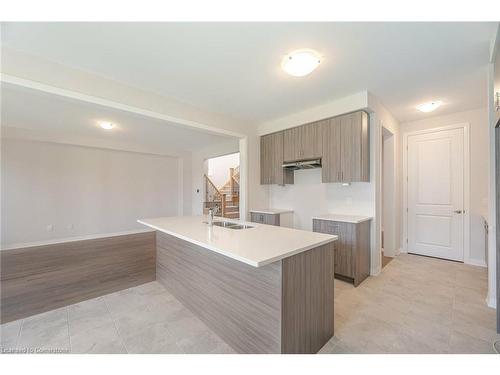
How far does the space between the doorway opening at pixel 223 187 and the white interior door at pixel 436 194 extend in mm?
4161

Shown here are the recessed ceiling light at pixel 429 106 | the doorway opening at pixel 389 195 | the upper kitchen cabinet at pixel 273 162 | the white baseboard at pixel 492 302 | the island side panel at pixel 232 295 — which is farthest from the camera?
the upper kitchen cabinet at pixel 273 162

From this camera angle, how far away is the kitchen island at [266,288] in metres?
1.40

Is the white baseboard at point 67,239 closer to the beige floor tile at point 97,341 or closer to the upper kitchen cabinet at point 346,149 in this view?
the beige floor tile at point 97,341

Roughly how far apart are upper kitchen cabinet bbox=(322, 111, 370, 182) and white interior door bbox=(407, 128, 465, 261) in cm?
174

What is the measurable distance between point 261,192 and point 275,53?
2788 millimetres

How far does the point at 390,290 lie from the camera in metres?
2.62

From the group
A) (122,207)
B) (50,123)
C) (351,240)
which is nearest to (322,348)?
(351,240)

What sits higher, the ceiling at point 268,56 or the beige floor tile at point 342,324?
the ceiling at point 268,56

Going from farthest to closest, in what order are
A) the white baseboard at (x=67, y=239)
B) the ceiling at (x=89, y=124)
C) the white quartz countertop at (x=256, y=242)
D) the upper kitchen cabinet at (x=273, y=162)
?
the white baseboard at (x=67, y=239) < the upper kitchen cabinet at (x=273, y=162) < the ceiling at (x=89, y=124) < the white quartz countertop at (x=256, y=242)

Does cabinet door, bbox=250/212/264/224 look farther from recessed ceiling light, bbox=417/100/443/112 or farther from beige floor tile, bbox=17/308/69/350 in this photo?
recessed ceiling light, bbox=417/100/443/112

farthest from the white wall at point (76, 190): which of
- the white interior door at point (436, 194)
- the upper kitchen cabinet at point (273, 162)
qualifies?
the white interior door at point (436, 194)

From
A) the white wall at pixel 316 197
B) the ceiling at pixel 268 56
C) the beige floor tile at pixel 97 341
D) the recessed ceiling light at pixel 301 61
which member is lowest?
the beige floor tile at pixel 97 341

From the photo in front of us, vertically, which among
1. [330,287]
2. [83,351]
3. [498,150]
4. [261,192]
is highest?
[498,150]
